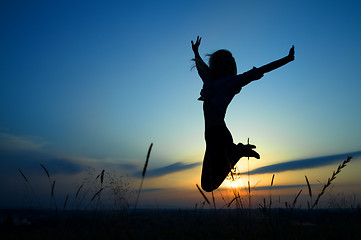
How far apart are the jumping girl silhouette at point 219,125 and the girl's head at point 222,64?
0.36 meters

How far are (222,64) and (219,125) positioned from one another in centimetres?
162

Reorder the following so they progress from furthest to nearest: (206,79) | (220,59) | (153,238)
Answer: (220,59) → (206,79) → (153,238)

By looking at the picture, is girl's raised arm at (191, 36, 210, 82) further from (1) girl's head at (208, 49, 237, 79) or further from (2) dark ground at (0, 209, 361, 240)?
(2) dark ground at (0, 209, 361, 240)

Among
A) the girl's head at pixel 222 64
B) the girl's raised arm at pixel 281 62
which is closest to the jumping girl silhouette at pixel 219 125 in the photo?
the girl's raised arm at pixel 281 62

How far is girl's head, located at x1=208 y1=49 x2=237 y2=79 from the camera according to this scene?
5.65 metres

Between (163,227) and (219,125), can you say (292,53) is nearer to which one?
(219,125)

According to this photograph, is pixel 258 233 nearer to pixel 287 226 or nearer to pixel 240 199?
pixel 287 226

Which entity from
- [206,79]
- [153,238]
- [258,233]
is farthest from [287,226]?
[206,79]

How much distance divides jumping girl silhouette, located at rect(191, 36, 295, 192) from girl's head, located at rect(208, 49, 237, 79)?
1.19ft

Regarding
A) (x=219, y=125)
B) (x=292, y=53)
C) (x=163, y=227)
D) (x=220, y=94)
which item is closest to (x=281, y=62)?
(x=292, y=53)

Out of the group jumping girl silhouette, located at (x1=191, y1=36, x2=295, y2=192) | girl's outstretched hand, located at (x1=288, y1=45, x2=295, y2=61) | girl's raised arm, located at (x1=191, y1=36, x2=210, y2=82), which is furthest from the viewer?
girl's raised arm, located at (x1=191, y1=36, x2=210, y2=82)

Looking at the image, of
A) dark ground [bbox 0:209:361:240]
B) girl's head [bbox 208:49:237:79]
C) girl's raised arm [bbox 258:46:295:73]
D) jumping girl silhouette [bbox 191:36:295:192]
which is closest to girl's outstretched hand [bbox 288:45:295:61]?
girl's raised arm [bbox 258:46:295:73]

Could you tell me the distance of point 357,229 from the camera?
2.98 metres

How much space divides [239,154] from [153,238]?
2947 millimetres
